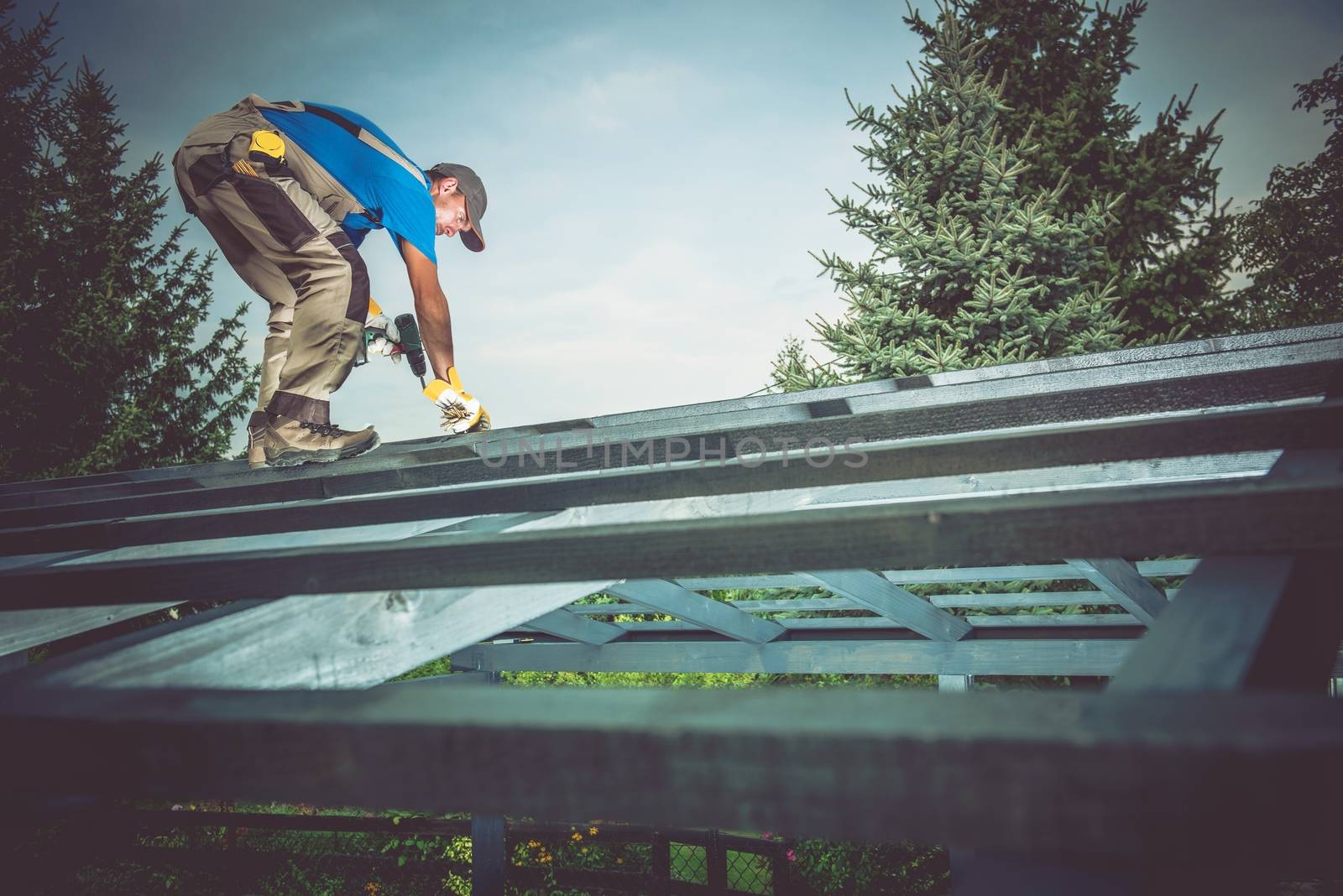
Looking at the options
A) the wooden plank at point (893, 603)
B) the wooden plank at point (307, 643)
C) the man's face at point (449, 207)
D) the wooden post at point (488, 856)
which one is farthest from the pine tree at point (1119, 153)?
the wooden plank at point (307, 643)

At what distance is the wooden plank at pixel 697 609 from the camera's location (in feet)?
11.9

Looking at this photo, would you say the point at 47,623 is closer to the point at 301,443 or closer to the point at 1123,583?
the point at 301,443

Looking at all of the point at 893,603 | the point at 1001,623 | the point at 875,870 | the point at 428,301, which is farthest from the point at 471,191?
the point at 875,870

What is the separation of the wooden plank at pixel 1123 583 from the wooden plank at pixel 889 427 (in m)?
1.34

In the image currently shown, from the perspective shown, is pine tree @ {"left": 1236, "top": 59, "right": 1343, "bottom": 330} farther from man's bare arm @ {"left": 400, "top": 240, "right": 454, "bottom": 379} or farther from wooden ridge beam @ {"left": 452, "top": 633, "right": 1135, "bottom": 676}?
man's bare arm @ {"left": 400, "top": 240, "right": 454, "bottom": 379}

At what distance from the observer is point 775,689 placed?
0.66 meters

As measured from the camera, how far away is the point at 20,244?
12672 millimetres

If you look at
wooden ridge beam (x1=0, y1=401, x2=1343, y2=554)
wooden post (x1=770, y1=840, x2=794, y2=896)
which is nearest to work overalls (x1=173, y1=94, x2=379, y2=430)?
wooden ridge beam (x1=0, y1=401, x2=1343, y2=554)

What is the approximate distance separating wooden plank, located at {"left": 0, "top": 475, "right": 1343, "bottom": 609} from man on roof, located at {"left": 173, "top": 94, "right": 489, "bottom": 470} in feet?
4.67

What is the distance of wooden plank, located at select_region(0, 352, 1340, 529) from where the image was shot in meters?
1.58

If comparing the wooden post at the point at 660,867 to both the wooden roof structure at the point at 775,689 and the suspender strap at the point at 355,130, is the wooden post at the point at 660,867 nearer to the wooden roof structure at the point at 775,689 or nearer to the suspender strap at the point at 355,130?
the wooden roof structure at the point at 775,689

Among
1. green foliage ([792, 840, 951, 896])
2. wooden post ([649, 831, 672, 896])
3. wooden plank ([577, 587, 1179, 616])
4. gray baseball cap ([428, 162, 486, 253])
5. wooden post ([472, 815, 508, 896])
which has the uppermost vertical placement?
gray baseball cap ([428, 162, 486, 253])

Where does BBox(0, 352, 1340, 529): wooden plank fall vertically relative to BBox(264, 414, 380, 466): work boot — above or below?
below

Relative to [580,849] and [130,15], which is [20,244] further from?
[580,849]
